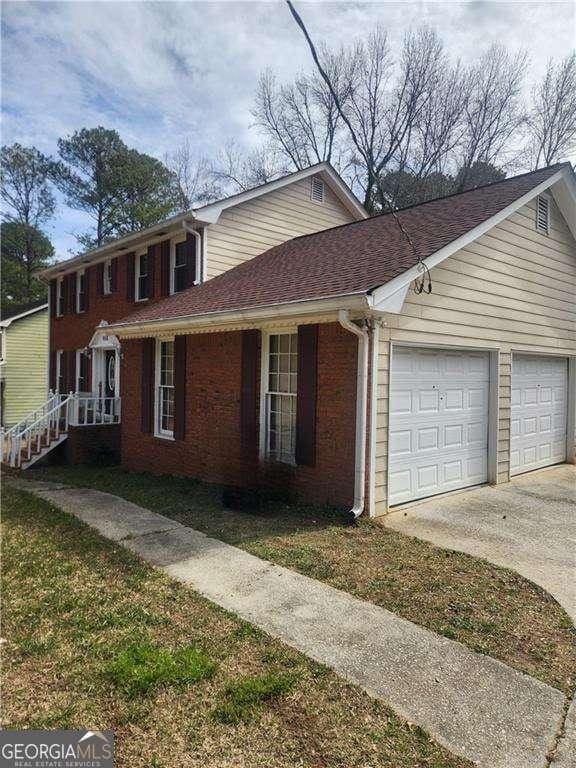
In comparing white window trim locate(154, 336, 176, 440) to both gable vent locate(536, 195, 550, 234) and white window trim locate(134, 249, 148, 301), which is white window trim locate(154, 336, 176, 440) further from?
gable vent locate(536, 195, 550, 234)

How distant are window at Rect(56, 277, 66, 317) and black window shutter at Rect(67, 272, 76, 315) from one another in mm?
595

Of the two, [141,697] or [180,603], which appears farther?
[180,603]

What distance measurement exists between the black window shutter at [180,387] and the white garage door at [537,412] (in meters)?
6.26

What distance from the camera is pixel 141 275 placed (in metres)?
14.1

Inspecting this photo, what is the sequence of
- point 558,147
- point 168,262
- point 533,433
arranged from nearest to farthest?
point 533,433 → point 168,262 → point 558,147

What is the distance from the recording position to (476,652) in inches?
137

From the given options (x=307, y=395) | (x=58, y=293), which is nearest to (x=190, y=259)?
(x=307, y=395)

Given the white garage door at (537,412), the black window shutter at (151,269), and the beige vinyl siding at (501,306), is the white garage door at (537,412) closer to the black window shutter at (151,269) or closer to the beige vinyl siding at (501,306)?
the beige vinyl siding at (501,306)

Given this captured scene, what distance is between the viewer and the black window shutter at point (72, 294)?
17297 millimetres

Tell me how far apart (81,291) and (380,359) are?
13.7 meters

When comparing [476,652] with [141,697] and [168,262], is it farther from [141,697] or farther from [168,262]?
[168,262]

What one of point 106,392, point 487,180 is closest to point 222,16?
point 106,392

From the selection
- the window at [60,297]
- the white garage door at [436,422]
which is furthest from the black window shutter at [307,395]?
the window at [60,297]

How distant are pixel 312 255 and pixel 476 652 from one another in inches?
312
